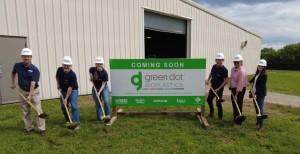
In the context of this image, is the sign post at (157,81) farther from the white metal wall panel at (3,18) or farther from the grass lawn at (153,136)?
the white metal wall panel at (3,18)

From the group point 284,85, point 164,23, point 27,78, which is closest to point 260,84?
point 27,78

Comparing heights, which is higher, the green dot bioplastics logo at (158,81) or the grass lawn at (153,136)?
the green dot bioplastics logo at (158,81)

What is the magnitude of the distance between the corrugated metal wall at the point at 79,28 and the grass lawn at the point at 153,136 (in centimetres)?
280

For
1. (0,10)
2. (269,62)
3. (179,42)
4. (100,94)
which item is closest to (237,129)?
(100,94)

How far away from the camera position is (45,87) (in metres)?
8.86

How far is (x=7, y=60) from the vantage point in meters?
7.91

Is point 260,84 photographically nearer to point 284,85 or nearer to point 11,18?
point 11,18

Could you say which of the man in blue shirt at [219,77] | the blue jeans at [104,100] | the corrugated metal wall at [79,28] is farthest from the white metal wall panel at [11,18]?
the man in blue shirt at [219,77]

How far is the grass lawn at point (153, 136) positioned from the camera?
4559 millimetres

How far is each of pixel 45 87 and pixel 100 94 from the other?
3.95m

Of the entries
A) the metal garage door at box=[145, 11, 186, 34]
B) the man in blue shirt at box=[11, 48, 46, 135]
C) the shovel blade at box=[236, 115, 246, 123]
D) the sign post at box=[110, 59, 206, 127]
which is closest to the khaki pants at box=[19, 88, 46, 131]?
the man in blue shirt at box=[11, 48, 46, 135]

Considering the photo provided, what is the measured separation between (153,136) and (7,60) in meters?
5.88

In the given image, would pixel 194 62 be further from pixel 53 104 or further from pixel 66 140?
pixel 53 104

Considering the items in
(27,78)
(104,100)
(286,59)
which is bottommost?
(104,100)
